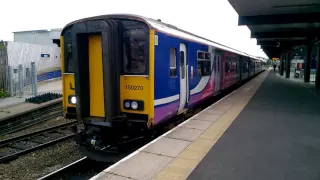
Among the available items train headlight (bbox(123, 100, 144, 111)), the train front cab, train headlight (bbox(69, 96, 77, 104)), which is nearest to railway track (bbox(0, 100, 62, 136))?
train headlight (bbox(69, 96, 77, 104))

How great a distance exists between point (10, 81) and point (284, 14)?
1872 cm

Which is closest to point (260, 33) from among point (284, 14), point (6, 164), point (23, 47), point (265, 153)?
point (284, 14)

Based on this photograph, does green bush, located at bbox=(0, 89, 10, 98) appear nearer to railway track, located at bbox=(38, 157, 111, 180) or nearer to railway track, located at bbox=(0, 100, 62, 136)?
railway track, located at bbox=(0, 100, 62, 136)

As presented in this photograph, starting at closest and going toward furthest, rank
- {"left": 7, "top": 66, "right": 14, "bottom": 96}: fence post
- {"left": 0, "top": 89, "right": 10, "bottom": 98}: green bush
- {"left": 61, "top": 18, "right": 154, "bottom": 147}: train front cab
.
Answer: {"left": 61, "top": 18, "right": 154, "bottom": 147}: train front cab, {"left": 0, "top": 89, "right": 10, "bottom": 98}: green bush, {"left": 7, "top": 66, "right": 14, "bottom": 96}: fence post

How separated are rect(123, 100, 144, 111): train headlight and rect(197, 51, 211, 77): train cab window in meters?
3.56

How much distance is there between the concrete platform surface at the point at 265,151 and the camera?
13.3 feet

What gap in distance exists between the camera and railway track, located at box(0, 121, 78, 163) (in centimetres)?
662

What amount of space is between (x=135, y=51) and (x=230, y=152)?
9.49 ft

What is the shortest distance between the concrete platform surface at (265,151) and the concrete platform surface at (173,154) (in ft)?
0.61

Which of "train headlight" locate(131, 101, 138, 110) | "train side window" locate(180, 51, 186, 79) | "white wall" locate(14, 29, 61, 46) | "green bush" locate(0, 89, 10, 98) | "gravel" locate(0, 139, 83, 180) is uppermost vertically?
"white wall" locate(14, 29, 61, 46)

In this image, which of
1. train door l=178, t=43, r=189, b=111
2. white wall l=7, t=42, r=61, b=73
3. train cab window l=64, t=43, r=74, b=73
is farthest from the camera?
white wall l=7, t=42, r=61, b=73

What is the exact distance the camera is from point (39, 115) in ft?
38.0

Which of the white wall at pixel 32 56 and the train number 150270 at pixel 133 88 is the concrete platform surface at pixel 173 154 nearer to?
the train number 150270 at pixel 133 88

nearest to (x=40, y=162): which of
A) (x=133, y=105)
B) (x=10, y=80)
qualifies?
(x=133, y=105)
